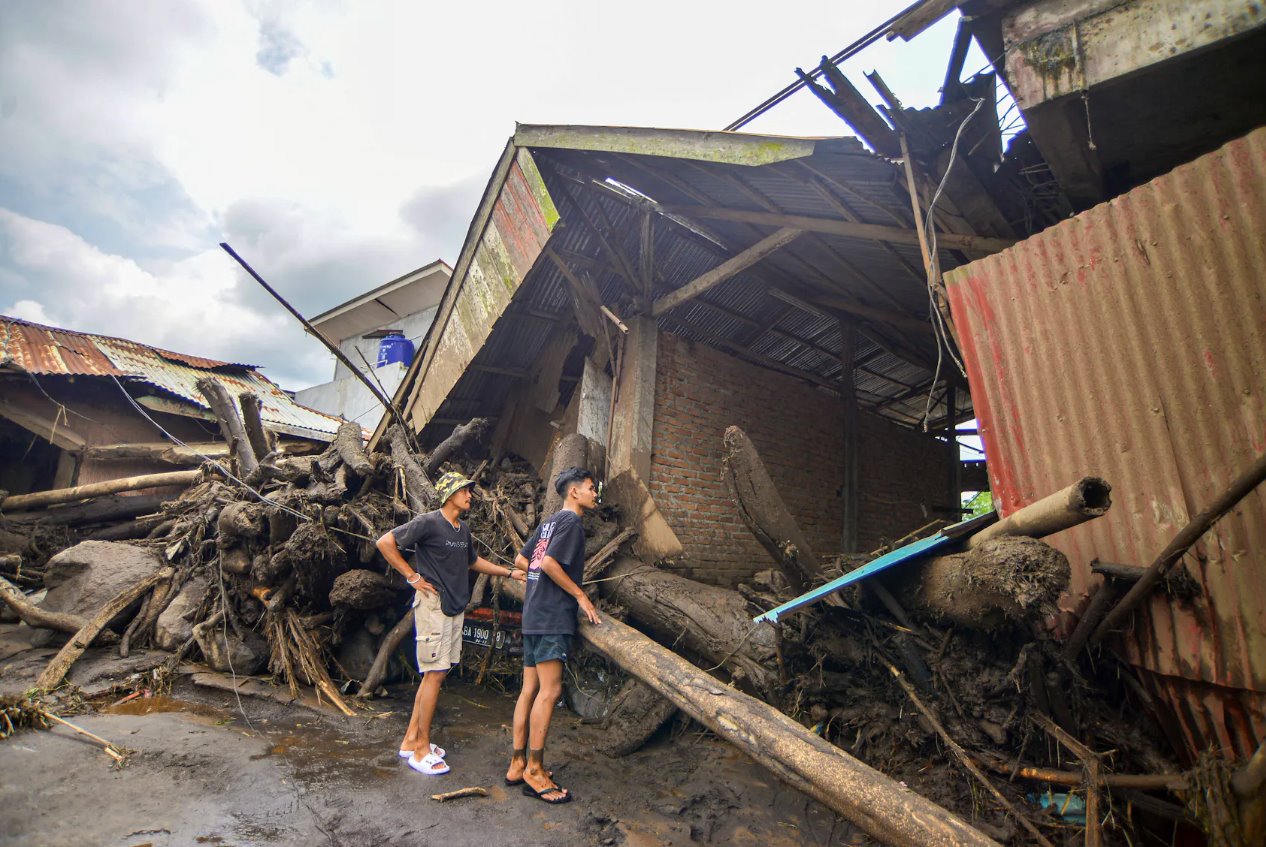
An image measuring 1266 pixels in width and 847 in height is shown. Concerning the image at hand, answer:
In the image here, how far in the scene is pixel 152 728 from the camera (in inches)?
158

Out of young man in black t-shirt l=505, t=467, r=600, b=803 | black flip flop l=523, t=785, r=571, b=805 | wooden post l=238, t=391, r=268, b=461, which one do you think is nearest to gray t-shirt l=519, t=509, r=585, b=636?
young man in black t-shirt l=505, t=467, r=600, b=803

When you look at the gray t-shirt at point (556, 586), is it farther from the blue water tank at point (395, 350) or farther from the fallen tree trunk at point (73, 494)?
the blue water tank at point (395, 350)

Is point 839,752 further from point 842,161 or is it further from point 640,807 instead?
point 842,161

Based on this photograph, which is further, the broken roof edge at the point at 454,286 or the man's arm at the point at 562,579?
the broken roof edge at the point at 454,286

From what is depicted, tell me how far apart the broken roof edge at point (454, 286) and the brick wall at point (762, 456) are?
2279 mm

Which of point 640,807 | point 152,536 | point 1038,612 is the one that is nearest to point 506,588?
point 640,807

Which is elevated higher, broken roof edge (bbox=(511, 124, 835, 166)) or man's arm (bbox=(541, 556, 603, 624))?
broken roof edge (bbox=(511, 124, 835, 166))

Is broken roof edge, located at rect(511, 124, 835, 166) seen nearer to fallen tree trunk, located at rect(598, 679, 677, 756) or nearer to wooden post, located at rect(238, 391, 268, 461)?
fallen tree trunk, located at rect(598, 679, 677, 756)

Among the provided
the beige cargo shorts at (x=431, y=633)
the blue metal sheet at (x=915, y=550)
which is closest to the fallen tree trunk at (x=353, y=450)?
the beige cargo shorts at (x=431, y=633)

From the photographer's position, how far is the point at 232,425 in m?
6.91

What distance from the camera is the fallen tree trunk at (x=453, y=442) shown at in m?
6.35

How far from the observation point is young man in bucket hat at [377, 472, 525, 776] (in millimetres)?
3854

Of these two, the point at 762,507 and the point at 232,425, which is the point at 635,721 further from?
the point at 232,425

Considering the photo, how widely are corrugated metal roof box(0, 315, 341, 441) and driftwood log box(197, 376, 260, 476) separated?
455cm
